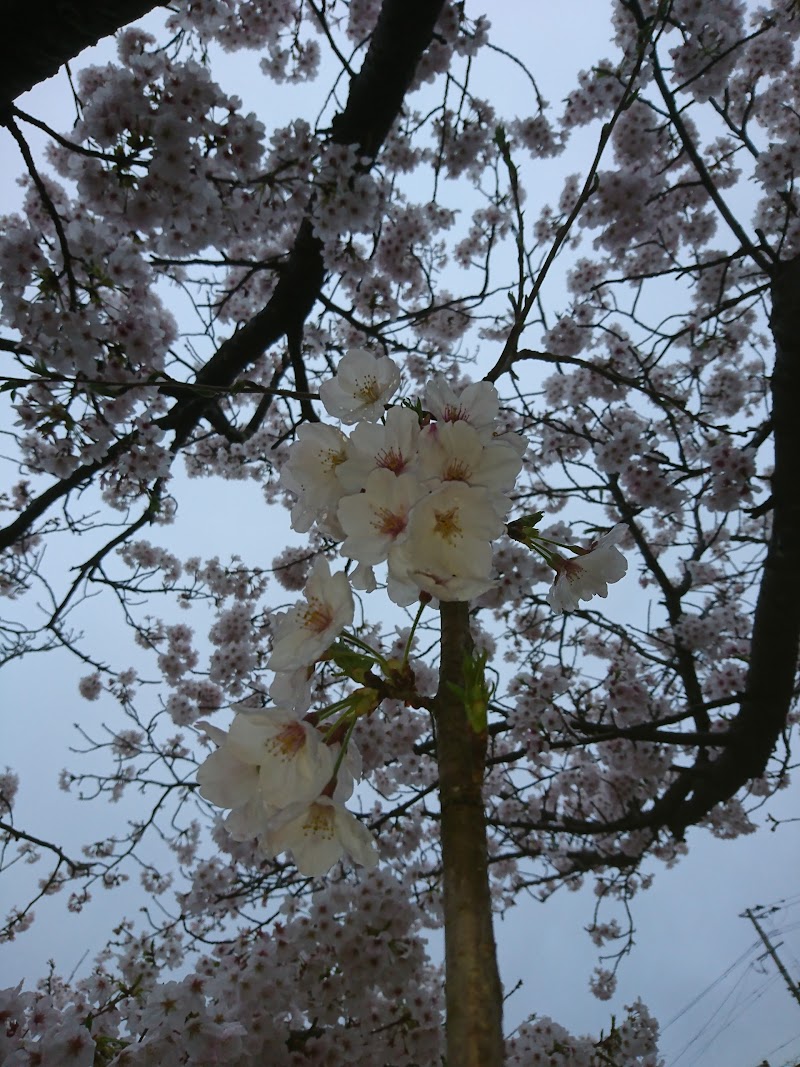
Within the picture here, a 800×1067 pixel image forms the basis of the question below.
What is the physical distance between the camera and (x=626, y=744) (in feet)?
17.1

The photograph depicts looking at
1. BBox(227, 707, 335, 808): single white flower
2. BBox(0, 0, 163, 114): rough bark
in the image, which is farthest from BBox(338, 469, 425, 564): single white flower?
BBox(0, 0, 163, 114): rough bark

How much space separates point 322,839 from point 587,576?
0.68 meters

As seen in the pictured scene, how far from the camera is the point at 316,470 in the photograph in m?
1.05

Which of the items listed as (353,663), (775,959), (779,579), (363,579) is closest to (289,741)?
(353,663)

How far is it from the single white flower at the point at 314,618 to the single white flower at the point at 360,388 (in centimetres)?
32

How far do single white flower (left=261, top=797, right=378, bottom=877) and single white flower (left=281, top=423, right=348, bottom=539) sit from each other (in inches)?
15.9

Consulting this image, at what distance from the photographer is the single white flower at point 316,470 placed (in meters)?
1.02

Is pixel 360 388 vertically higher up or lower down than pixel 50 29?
lower down

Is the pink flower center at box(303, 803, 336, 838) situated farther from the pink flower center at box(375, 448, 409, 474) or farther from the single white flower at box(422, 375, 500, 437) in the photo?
the single white flower at box(422, 375, 500, 437)

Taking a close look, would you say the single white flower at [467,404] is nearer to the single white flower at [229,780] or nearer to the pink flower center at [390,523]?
the pink flower center at [390,523]

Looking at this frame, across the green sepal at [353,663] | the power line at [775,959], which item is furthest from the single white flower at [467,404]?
the power line at [775,959]

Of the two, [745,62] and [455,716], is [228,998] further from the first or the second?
[745,62]

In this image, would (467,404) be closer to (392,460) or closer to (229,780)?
(392,460)

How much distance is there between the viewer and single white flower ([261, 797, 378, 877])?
0.82 meters
